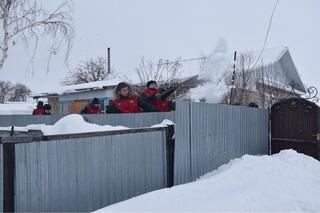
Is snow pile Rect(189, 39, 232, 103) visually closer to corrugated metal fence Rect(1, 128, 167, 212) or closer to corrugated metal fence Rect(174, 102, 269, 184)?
corrugated metal fence Rect(174, 102, 269, 184)

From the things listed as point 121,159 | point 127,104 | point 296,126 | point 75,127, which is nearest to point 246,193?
point 121,159

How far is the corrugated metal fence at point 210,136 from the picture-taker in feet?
18.6

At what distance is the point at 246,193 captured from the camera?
15.1 feet

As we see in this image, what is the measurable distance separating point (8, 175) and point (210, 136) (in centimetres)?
367

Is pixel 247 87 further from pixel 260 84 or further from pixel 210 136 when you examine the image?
pixel 210 136

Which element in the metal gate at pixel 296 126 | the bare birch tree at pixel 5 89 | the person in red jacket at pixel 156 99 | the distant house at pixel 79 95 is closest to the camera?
the person in red jacket at pixel 156 99

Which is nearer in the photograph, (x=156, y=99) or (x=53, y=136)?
(x=53, y=136)

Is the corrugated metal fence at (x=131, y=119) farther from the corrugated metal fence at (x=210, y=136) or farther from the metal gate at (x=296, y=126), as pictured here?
the metal gate at (x=296, y=126)

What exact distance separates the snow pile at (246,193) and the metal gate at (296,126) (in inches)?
106

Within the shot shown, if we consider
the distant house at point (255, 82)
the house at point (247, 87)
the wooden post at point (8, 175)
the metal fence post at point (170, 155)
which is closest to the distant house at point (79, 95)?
the house at point (247, 87)

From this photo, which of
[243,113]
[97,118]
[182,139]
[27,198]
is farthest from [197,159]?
[27,198]

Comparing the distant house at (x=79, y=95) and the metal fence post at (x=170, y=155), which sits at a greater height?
the distant house at (x=79, y=95)

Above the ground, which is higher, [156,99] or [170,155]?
[156,99]

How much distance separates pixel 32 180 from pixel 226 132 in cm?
424
